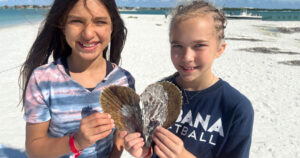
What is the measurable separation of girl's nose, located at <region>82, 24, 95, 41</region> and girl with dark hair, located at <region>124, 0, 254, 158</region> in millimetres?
553

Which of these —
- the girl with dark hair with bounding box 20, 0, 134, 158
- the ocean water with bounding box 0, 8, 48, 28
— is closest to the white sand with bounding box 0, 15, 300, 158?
the ocean water with bounding box 0, 8, 48, 28

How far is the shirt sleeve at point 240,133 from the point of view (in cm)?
142

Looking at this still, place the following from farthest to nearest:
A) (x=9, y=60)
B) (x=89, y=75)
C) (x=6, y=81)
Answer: (x=9, y=60), (x=6, y=81), (x=89, y=75)

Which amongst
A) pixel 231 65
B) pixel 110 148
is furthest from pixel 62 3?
pixel 231 65

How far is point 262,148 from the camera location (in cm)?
424

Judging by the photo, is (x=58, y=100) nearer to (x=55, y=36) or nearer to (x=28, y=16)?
(x=55, y=36)

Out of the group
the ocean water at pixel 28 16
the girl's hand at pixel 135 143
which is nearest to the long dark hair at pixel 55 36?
the ocean water at pixel 28 16

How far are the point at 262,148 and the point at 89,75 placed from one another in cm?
390

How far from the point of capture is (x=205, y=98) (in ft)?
5.18

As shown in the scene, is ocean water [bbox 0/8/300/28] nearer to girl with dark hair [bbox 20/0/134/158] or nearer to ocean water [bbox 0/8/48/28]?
ocean water [bbox 0/8/48/28]

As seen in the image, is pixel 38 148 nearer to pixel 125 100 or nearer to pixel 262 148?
pixel 125 100

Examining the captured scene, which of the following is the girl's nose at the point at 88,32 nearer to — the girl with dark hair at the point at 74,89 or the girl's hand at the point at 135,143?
the girl with dark hair at the point at 74,89

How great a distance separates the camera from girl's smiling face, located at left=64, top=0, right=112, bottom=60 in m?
1.48

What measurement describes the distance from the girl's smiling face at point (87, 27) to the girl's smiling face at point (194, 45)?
51cm
